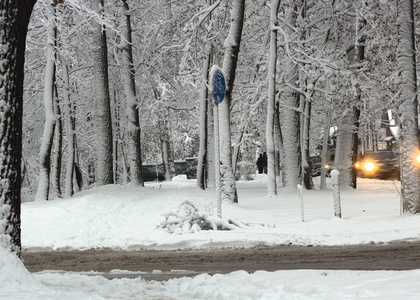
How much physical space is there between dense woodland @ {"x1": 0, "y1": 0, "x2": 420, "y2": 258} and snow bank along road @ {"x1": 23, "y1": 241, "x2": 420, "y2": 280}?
12.8 ft

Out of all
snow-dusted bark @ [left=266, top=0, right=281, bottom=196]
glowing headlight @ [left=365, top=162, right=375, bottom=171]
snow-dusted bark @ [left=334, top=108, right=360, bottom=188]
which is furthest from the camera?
glowing headlight @ [left=365, top=162, right=375, bottom=171]

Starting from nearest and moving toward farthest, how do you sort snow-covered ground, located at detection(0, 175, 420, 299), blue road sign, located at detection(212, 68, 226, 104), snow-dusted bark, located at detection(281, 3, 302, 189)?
snow-covered ground, located at detection(0, 175, 420, 299), blue road sign, located at detection(212, 68, 226, 104), snow-dusted bark, located at detection(281, 3, 302, 189)

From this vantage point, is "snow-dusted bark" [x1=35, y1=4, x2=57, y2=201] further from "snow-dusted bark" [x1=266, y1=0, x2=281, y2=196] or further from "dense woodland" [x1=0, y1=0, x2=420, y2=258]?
"snow-dusted bark" [x1=266, y1=0, x2=281, y2=196]

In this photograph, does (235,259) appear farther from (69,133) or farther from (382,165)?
(382,165)

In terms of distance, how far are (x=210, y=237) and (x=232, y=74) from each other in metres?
6.12

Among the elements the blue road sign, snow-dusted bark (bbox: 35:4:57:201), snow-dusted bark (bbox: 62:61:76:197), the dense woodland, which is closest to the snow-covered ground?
the dense woodland

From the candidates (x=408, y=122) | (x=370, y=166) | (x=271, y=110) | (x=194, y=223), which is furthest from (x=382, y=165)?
(x=194, y=223)

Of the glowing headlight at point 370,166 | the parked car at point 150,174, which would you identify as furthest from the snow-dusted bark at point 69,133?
the parked car at point 150,174

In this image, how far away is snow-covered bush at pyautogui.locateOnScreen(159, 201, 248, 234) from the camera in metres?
12.7

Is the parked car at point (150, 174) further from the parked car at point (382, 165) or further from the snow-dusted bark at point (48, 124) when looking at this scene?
the snow-dusted bark at point (48, 124)

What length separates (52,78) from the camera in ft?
66.0

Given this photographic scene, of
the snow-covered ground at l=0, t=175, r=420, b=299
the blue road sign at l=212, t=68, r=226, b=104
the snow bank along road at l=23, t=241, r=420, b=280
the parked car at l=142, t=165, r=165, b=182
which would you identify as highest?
the blue road sign at l=212, t=68, r=226, b=104

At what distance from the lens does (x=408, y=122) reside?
13039 millimetres

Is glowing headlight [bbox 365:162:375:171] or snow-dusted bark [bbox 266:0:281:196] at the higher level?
snow-dusted bark [bbox 266:0:281:196]
